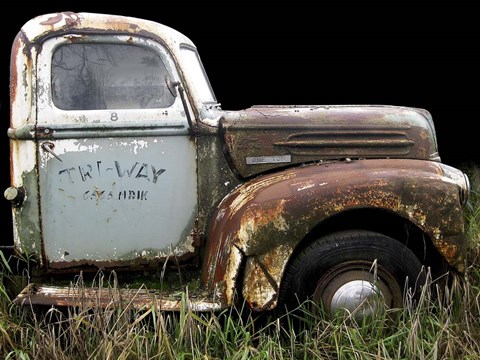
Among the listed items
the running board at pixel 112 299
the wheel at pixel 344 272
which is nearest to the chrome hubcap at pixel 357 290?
the wheel at pixel 344 272

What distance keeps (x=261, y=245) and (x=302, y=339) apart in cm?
51

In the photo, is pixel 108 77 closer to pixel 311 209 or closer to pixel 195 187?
pixel 195 187

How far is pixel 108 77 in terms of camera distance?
3.47 m

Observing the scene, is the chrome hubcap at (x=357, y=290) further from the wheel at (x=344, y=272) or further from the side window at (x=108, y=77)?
the side window at (x=108, y=77)

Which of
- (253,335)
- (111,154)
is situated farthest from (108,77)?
(253,335)

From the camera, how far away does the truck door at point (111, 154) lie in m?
3.40

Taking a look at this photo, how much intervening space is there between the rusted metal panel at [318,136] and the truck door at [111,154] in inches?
11.2

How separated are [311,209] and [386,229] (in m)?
0.50

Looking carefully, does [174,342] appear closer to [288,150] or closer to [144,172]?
[144,172]

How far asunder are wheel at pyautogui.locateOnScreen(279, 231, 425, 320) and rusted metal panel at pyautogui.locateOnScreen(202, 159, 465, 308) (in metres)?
0.13

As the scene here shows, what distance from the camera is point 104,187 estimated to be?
3.43 metres

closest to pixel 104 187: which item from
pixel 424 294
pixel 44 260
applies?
pixel 44 260

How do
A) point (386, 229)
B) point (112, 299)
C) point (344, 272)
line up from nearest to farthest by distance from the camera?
point (112, 299) → point (344, 272) → point (386, 229)

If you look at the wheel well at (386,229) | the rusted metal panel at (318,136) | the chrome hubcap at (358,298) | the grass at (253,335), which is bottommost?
the grass at (253,335)
